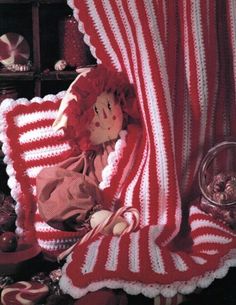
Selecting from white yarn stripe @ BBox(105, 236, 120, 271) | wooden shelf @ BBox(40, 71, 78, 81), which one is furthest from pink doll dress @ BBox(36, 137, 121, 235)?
wooden shelf @ BBox(40, 71, 78, 81)

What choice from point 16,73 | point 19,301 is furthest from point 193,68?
point 16,73

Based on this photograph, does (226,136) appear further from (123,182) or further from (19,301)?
(19,301)

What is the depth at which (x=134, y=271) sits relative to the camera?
3.11ft

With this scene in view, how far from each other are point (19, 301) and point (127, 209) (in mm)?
317

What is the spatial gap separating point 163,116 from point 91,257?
36cm

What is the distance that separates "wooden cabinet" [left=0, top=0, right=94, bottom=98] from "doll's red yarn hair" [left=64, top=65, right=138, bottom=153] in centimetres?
56

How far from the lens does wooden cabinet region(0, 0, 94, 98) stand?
1.77 meters

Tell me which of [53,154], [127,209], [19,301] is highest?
[53,154]

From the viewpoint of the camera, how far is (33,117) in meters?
1.29

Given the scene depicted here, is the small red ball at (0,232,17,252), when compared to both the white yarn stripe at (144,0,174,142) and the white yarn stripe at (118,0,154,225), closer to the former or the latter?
the white yarn stripe at (118,0,154,225)

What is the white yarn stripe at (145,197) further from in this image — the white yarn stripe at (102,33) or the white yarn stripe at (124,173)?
the white yarn stripe at (102,33)

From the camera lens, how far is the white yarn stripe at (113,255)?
96 centimetres

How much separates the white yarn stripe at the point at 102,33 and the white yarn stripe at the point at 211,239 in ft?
1.47

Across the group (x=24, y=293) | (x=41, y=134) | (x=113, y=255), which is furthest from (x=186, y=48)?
(x=24, y=293)
